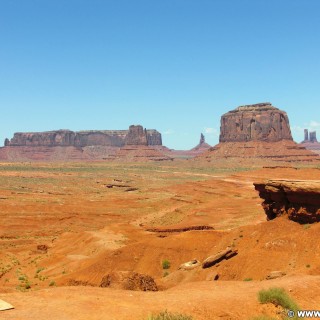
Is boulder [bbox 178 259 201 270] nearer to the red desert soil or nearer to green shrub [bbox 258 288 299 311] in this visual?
the red desert soil

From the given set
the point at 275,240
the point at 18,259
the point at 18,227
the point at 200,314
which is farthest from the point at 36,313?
the point at 18,227

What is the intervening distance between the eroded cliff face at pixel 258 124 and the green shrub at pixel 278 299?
150775 millimetres

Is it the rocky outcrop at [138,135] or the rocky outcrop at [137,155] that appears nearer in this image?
the rocky outcrop at [137,155]

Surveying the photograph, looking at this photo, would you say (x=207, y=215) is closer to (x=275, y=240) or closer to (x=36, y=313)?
(x=275, y=240)

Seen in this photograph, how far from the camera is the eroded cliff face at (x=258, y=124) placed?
15788 centimetres

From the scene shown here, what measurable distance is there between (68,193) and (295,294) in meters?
64.9

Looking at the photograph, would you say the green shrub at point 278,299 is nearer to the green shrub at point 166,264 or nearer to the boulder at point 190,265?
the boulder at point 190,265

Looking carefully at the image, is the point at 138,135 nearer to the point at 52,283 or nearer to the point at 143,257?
the point at 143,257

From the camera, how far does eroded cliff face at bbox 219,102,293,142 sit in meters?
158

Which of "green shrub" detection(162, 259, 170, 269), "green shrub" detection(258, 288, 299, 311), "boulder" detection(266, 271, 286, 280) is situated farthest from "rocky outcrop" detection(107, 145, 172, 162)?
"green shrub" detection(258, 288, 299, 311)

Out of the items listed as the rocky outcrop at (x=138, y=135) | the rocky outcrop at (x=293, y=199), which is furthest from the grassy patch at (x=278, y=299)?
the rocky outcrop at (x=138, y=135)

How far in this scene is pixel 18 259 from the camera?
30547 millimetres

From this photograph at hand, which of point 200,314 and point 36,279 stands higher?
point 200,314

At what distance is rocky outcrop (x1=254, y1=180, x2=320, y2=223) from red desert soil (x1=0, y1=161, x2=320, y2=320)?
72 centimetres
